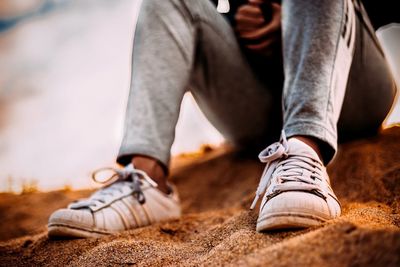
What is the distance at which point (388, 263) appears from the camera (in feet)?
1.50

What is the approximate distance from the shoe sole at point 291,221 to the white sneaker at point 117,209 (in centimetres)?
49

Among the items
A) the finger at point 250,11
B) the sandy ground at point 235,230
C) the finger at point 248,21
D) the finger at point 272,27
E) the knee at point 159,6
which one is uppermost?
the knee at point 159,6

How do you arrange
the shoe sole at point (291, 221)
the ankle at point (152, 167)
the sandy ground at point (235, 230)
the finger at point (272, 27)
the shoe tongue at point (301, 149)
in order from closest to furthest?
the sandy ground at point (235, 230), the shoe sole at point (291, 221), the shoe tongue at point (301, 149), the ankle at point (152, 167), the finger at point (272, 27)

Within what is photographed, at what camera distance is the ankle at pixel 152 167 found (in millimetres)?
1151

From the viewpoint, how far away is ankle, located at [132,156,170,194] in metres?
1.15

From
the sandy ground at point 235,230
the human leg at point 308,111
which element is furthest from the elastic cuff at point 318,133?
the sandy ground at point 235,230

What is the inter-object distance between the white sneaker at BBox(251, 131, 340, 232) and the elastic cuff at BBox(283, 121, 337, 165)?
0.03 metres

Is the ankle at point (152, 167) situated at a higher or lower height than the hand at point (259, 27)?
lower

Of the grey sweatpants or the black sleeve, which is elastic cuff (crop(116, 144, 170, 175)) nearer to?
the grey sweatpants

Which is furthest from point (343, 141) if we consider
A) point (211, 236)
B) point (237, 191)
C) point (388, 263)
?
point (388, 263)

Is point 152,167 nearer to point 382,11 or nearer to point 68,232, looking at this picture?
point 68,232

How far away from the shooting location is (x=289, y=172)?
78 centimetres

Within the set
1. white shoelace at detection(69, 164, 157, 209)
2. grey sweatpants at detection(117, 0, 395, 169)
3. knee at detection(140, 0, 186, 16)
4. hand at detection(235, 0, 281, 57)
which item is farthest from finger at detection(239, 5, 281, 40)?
white shoelace at detection(69, 164, 157, 209)

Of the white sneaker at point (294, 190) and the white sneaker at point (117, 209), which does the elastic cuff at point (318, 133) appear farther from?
the white sneaker at point (117, 209)
